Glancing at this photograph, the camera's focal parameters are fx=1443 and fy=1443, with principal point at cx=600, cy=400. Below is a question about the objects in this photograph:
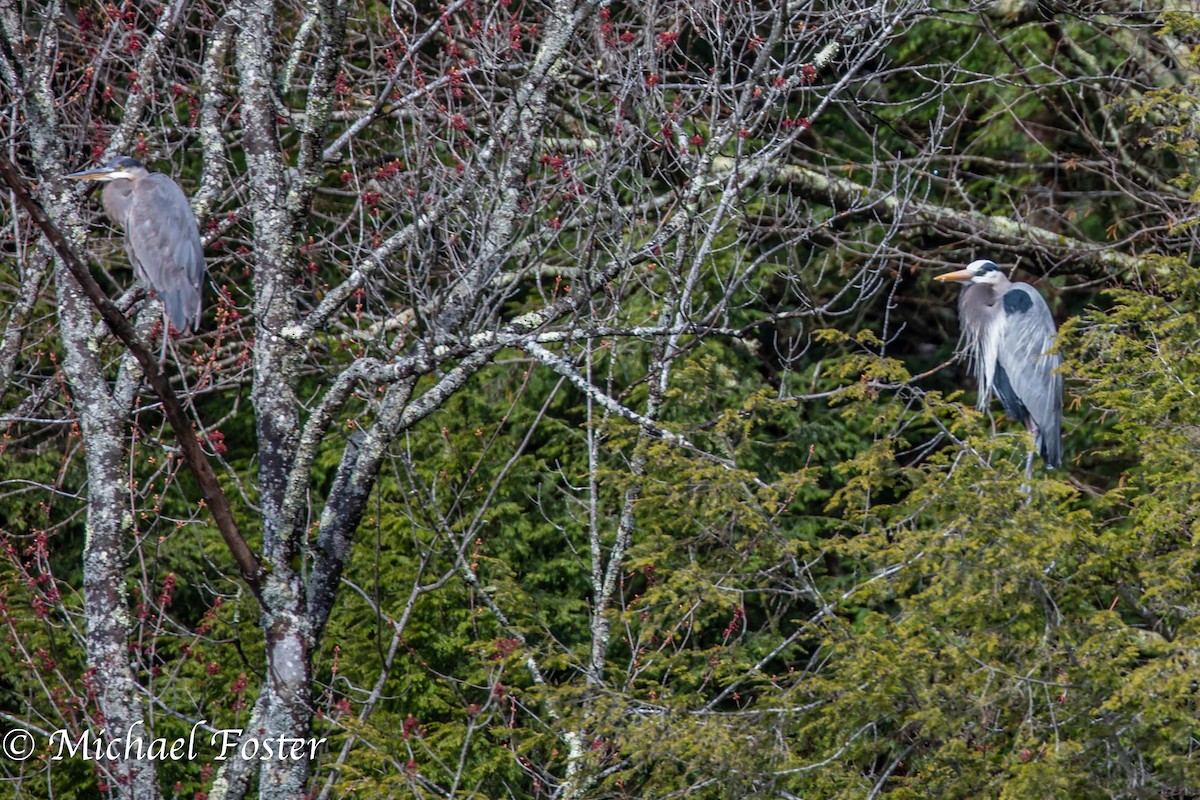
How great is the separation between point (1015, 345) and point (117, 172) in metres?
4.73

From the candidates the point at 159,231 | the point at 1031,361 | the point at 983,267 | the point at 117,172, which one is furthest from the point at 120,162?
the point at 1031,361

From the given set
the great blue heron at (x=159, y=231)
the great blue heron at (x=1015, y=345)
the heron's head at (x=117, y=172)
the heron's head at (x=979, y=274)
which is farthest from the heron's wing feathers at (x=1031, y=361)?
the heron's head at (x=117, y=172)

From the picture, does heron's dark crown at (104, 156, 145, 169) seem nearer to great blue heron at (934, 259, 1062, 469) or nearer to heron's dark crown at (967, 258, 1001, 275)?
great blue heron at (934, 259, 1062, 469)

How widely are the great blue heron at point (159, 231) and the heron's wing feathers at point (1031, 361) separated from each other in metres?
4.32

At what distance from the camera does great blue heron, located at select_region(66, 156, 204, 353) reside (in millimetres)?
5941

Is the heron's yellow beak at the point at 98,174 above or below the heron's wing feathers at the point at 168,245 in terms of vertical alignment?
above

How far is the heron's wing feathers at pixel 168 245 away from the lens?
5934mm

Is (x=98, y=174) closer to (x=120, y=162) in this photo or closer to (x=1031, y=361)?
(x=120, y=162)

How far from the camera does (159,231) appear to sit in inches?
245

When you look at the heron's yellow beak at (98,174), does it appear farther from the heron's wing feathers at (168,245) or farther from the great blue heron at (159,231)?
the heron's wing feathers at (168,245)

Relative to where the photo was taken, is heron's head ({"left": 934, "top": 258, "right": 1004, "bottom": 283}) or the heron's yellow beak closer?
the heron's yellow beak

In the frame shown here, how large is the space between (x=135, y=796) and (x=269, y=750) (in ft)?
2.88

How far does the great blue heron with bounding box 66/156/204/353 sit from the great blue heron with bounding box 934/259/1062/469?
13.0ft

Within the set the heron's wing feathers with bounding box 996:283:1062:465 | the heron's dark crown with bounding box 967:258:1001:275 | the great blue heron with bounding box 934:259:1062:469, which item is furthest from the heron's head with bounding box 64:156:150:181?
the heron's wing feathers with bounding box 996:283:1062:465
